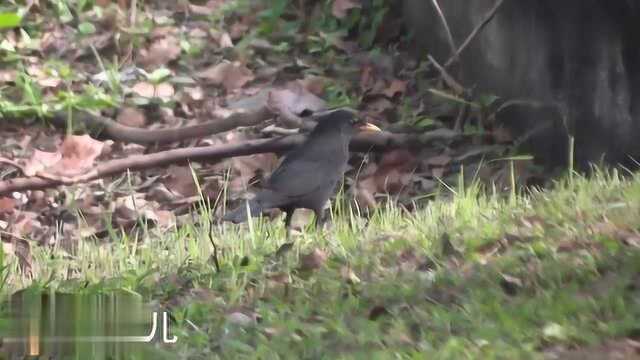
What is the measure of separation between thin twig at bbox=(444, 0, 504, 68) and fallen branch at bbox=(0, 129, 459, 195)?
1.85 ft

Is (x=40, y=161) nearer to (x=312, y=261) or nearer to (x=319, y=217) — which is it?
(x=319, y=217)

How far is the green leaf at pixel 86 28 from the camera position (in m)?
9.59

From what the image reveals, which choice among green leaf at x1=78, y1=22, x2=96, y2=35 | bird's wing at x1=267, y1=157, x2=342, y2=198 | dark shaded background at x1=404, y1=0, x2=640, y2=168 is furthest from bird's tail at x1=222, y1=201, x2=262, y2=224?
green leaf at x1=78, y1=22, x2=96, y2=35

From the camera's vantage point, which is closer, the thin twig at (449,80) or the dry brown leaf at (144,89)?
the thin twig at (449,80)

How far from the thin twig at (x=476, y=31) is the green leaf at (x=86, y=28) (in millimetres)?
2659

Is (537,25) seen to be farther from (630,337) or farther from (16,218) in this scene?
(630,337)

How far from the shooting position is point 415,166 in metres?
7.59

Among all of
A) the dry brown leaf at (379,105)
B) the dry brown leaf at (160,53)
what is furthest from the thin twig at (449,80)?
the dry brown leaf at (160,53)

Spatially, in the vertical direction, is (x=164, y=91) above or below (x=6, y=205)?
above

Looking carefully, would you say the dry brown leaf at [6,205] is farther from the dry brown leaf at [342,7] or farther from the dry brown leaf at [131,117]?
the dry brown leaf at [342,7]

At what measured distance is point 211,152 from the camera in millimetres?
7461

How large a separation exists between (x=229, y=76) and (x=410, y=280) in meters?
4.59

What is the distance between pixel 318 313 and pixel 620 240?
3.32 ft

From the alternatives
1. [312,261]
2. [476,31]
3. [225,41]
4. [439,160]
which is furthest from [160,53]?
[312,261]
